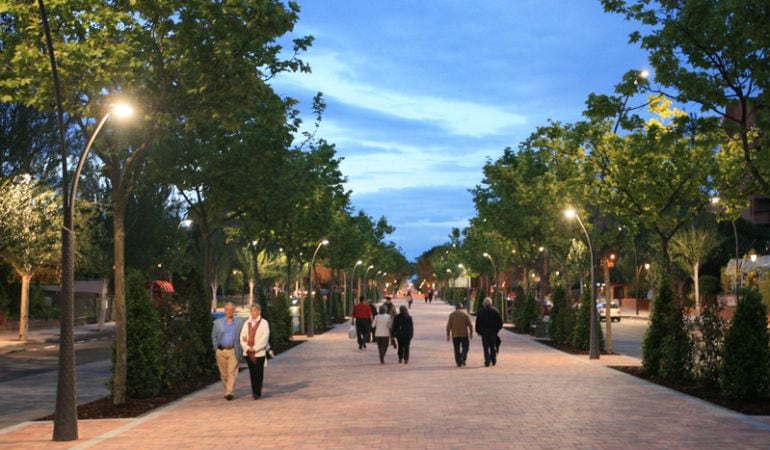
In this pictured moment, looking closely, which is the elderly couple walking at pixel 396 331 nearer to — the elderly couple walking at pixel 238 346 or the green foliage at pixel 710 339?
the elderly couple walking at pixel 238 346

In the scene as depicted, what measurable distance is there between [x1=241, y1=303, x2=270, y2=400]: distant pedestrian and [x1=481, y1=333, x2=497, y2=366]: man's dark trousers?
8396mm

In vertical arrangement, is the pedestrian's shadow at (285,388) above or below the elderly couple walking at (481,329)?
below

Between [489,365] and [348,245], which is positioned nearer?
[489,365]

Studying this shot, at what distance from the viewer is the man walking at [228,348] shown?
16172 mm

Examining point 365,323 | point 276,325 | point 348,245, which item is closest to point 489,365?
point 365,323

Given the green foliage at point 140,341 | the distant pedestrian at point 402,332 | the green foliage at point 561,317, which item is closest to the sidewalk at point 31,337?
the distant pedestrian at point 402,332

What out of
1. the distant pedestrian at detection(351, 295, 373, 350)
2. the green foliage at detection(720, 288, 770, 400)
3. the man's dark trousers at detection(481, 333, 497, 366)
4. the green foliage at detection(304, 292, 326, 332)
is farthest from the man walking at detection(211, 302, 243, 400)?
the green foliage at detection(304, 292, 326, 332)

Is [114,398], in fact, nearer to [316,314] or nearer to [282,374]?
[282,374]

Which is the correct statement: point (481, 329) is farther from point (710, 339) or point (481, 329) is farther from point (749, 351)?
point (749, 351)

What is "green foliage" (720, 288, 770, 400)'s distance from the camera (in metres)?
15.0

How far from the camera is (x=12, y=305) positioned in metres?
47.4

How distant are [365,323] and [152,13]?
17.7 m

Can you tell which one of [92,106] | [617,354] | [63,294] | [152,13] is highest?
[152,13]

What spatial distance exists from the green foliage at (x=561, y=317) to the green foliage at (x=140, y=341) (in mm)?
19822
